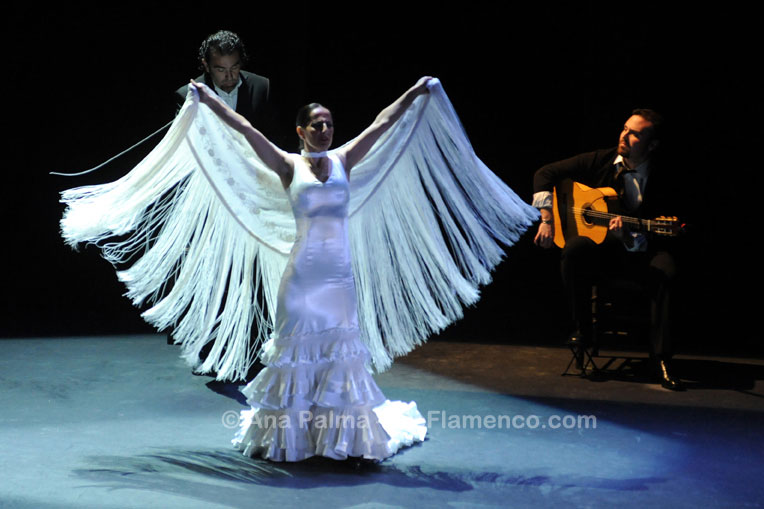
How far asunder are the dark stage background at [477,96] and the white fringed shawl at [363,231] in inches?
74.6

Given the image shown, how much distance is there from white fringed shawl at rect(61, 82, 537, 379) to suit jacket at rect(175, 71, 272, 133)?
2.74ft

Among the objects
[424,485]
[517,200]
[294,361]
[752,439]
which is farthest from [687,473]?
[294,361]

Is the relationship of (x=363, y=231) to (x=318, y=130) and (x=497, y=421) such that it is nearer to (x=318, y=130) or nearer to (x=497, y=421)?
(x=318, y=130)

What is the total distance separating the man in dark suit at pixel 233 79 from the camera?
3.66 m

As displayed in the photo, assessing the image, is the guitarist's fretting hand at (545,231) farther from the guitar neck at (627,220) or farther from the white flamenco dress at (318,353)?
the white flamenco dress at (318,353)

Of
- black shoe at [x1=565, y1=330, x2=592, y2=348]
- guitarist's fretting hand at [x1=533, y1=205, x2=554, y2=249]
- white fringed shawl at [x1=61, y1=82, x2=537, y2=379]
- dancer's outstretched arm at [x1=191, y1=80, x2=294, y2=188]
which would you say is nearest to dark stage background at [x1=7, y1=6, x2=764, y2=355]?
black shoe at [x1=565, y1=330, x2=592, y2=348]

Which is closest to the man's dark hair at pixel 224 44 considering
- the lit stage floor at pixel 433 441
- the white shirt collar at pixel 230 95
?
the white shirt collar at pixel 230 95

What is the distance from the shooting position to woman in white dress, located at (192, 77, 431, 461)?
9.16ft

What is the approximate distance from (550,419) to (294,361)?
117 centimetres

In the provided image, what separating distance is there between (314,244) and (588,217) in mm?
1893

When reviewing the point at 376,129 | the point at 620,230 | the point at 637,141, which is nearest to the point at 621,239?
the point at 620,230

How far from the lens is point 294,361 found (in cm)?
280

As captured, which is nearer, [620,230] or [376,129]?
[376,129]

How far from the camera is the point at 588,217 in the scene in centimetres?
418
